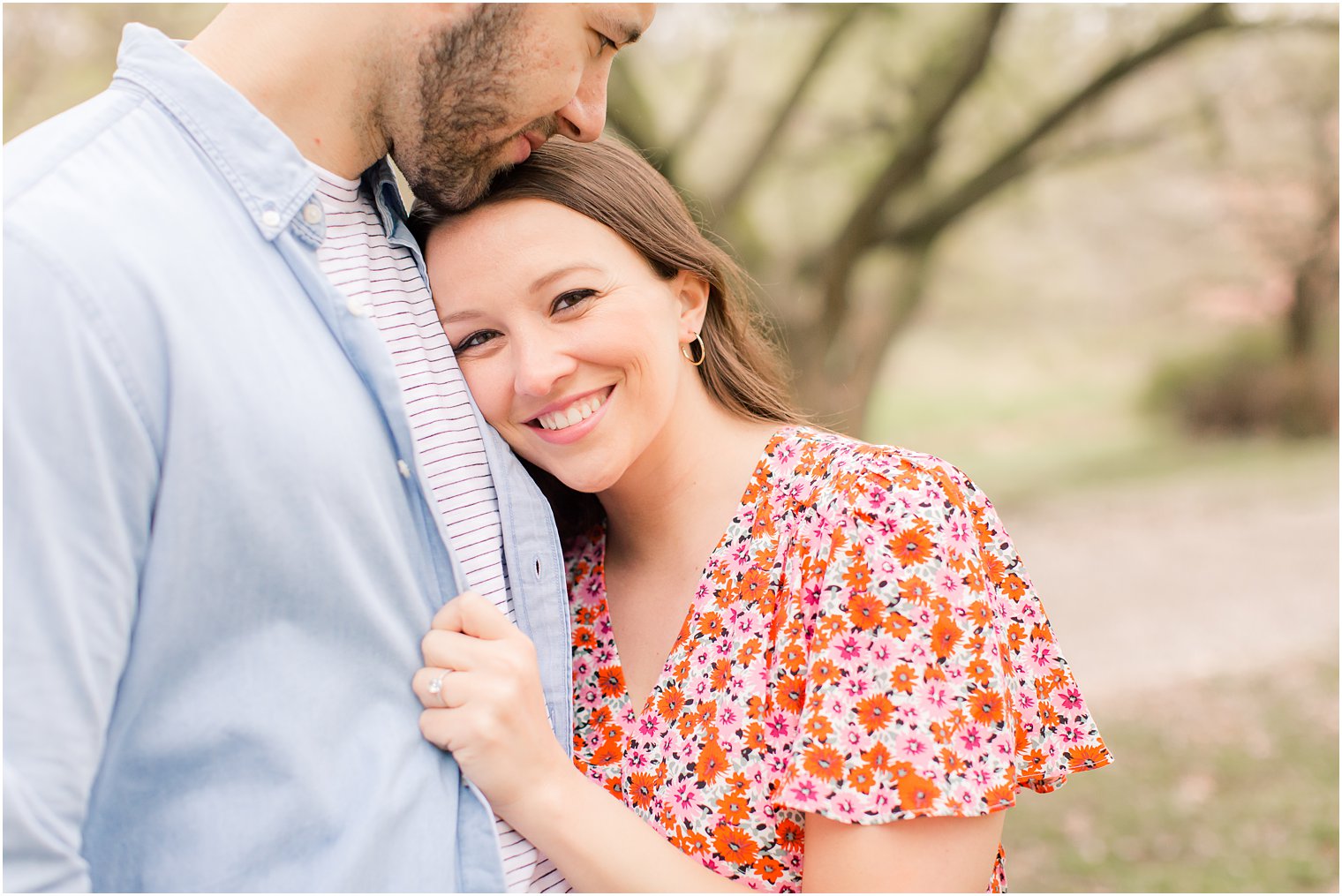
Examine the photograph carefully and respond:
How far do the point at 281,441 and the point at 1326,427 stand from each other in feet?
58.6

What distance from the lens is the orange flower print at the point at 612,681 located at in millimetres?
2164

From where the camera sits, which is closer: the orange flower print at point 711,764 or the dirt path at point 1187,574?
the orange flower print at point 711,764

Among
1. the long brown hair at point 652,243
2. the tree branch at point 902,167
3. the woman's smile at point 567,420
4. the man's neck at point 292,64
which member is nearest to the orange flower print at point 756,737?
the woman's smile at point 567,420

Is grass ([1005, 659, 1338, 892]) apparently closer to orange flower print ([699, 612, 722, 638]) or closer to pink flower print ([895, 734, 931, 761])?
orange flower print ([699, 612, 722, 638])

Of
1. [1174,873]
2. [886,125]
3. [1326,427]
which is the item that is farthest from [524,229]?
[1326,427]

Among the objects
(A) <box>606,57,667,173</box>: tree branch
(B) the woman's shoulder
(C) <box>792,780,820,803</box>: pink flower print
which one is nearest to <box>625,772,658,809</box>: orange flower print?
(C) <box>792,780,820,803</box>: pink flower print

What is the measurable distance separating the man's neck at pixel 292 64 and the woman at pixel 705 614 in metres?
0.31

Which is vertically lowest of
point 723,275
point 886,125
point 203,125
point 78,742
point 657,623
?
point 78,742

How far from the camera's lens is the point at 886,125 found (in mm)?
5090

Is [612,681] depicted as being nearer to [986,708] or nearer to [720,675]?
[720,675]

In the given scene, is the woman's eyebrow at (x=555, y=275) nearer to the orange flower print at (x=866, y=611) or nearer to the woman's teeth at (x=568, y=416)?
the woman's teeth at (x=568, y=416)

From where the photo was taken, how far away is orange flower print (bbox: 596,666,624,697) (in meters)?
2.16

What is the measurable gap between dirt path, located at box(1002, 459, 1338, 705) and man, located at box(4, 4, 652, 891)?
23.1 feet

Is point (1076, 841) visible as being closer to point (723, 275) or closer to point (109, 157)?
point (723, 275)
